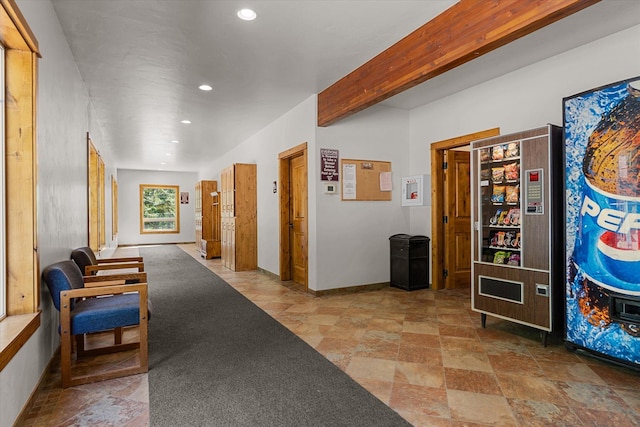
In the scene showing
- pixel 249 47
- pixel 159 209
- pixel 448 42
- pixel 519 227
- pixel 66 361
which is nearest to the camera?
pixel 66 361

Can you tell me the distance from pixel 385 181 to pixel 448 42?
109 inches

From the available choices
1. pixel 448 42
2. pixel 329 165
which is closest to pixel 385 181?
Answer: pixel 329 165

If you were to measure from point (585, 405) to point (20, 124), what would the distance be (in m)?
3.82

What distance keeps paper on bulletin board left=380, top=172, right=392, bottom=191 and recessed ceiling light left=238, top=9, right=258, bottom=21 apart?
3.10 meters

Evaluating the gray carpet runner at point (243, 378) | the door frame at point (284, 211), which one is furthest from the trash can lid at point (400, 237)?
the gray carpet runner at point (243, 378)

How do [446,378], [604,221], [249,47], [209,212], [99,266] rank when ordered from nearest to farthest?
[446,378] → [604,221] → [249,47] → [99,266] → [209,212]

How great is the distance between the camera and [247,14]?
2.87 m

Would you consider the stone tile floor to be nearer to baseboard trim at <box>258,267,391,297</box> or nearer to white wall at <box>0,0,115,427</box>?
white wall at <box>0,0,115,427</box>

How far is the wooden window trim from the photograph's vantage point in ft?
7.09

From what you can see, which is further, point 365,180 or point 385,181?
point 385,181

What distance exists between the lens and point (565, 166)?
9.66 ft

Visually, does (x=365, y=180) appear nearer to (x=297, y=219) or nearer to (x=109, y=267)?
(x=297, y=219)

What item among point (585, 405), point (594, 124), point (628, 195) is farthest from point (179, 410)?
point (594, 124)

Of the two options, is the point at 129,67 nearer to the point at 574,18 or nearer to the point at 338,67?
the point at 338,67
